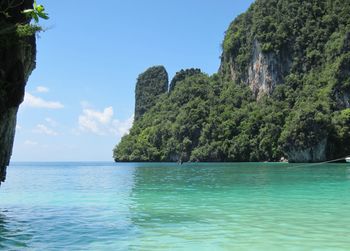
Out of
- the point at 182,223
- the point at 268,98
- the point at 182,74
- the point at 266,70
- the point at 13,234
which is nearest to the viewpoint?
the point at 13,234

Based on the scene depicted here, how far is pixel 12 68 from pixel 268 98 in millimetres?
97709

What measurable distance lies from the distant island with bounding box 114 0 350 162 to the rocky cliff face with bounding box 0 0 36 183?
69196 mm

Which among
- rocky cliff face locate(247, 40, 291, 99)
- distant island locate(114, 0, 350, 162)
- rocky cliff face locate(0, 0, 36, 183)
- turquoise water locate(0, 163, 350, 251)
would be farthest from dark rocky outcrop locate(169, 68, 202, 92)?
rocky cliff face locate(0, 0, 36, 183)

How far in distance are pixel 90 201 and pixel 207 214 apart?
7.02 m

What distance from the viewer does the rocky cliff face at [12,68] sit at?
1223cm

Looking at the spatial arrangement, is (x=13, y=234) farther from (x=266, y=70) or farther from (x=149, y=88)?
(x=149, y=88)

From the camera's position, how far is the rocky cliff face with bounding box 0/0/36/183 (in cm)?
1223

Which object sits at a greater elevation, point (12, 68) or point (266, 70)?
point (266, 70)

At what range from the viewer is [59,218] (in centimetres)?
1412

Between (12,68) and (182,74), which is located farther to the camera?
(182,74)

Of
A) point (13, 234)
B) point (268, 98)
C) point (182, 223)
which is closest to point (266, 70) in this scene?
point (268, 98)

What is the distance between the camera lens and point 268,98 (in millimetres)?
106688

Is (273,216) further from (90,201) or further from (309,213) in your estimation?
(90,201)

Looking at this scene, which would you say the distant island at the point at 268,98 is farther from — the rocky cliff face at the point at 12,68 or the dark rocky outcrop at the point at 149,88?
the rocky cliff face at the point at 12,68
